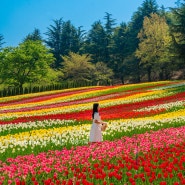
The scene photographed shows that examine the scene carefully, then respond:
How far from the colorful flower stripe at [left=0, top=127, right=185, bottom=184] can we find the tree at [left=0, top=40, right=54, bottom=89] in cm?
6606

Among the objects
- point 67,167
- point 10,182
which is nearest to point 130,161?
point 67,167

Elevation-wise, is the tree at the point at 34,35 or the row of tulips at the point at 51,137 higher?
the tree at the point at 34,35

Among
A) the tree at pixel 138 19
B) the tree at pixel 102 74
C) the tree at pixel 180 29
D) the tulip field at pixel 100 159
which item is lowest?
the tulip field at pixel 100 159

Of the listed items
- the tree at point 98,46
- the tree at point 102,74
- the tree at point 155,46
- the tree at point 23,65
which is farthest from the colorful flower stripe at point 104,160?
the tree at point 98,46

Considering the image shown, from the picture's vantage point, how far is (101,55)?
10169cm

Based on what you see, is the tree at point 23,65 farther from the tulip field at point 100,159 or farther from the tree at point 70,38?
the tulip field at point 100,159

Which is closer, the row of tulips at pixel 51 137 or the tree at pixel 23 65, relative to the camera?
the row of tulips at pixel 51 137

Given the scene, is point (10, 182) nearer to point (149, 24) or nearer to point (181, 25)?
point (181, 25)

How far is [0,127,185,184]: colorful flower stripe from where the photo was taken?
7.03 m

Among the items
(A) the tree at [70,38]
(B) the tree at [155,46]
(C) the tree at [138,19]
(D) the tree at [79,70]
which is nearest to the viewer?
(B) the tree at [155,46]

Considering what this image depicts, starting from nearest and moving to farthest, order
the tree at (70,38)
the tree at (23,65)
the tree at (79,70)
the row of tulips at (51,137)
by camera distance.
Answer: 1. the row of tulips at (51,137)
2. the tree at (23,65)
3. the tree at (79,70)
4. the tree at (70,38)

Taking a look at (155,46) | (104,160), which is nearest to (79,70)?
(155,46)

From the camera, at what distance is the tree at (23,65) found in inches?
2968

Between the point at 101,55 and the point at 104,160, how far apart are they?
9404 centimetres
